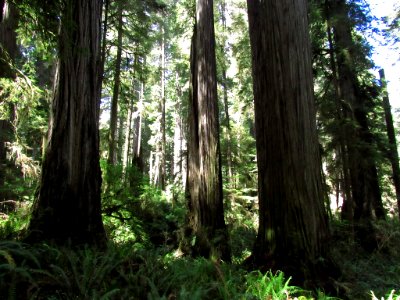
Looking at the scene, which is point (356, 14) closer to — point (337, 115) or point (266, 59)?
point (337, 115)

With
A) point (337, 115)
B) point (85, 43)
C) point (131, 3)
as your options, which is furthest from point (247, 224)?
point (131, 3)

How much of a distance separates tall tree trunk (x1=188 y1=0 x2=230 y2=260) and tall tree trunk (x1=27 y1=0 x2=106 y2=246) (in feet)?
10.1

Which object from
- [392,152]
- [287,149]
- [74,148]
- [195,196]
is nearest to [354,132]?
[392,152]

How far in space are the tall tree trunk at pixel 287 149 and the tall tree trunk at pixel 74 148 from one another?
244 centimetres

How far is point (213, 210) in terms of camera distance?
7758 millimetres

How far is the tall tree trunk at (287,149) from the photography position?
394cm

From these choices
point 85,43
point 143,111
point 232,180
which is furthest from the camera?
point 143,111

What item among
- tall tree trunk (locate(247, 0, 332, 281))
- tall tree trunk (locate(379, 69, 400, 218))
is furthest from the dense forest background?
tall tree trunk (locate(379, 69, 400, 218))

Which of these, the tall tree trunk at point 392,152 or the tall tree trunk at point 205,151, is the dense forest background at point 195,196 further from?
the tall tree trunk at point 392,152

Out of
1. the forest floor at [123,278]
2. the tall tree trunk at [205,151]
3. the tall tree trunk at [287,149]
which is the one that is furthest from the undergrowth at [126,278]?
the tall tree trunk at [205,151]

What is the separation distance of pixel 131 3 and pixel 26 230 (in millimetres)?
11164

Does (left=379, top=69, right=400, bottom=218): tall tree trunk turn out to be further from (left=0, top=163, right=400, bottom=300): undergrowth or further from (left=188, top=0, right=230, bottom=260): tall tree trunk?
(left=188, top=0, right=230, bottom=260): tall tree trunk

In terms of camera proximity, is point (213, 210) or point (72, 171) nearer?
point (72, 171)

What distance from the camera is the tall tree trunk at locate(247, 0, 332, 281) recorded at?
3.94 m
